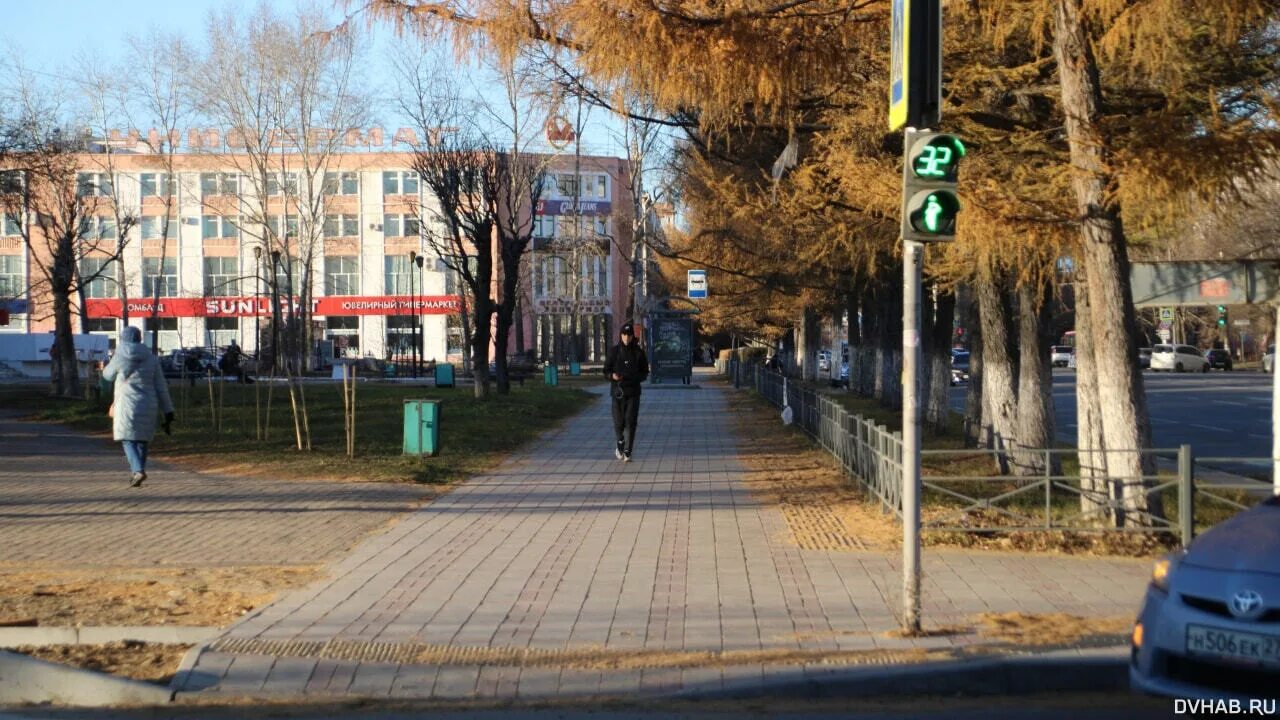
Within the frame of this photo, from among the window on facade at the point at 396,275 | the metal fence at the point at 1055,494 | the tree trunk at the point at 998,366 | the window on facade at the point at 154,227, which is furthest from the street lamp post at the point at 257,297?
the metal fence at the point at 1055,494

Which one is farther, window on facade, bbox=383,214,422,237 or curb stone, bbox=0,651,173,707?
window on facade, bbox=383,214,422,237

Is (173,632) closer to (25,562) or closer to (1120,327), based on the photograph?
(25,562)

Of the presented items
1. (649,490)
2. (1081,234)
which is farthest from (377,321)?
(1081,234)

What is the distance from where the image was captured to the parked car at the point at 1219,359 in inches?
2921

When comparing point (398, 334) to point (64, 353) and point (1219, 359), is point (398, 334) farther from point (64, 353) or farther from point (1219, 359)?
point (1219, 359)

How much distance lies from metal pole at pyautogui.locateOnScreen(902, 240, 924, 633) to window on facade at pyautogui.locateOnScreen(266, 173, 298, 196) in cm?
4336

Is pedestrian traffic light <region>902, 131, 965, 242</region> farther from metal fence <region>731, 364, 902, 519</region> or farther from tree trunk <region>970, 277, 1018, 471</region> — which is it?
tree trunk <region>970, 277, 1018, 471</region>

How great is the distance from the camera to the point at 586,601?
8.32m

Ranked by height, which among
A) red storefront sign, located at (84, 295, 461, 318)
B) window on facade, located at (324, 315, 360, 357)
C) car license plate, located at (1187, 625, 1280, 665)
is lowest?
car license plate, located at (1187, 625, 1280, 665)

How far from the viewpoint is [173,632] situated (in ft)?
24.1

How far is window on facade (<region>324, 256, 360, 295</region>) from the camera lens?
2896 inches

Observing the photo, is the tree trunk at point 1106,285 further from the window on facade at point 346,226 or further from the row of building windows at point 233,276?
the window on facade at point 346,226

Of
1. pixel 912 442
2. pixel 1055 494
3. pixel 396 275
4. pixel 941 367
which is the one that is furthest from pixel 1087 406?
pixel 396 275

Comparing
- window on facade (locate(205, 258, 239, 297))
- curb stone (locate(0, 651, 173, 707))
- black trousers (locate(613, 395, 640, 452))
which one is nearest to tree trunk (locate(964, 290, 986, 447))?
black trousers (locate(613, 395, 640, 452))
